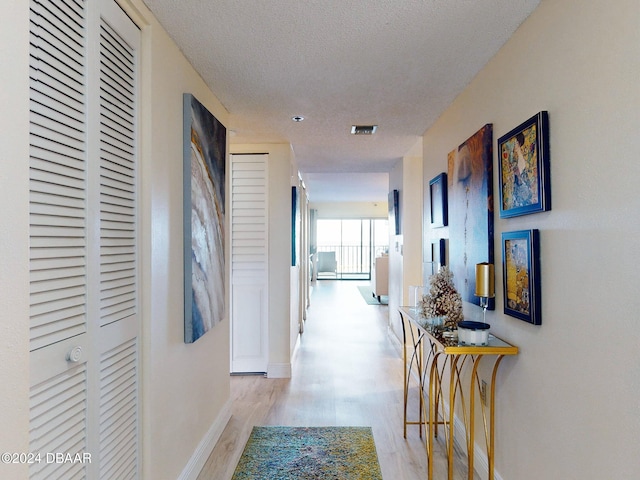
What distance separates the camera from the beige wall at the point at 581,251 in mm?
1167

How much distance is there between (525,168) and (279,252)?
8.81ft

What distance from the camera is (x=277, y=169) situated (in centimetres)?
400

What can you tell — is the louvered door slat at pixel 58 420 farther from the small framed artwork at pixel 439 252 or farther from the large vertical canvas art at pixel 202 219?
the small framed artwork at pixel 439 252

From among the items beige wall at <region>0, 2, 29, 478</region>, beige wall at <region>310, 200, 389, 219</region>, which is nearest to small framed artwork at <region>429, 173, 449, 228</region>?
beige wall at <region>0, 2, 29, 478</region>

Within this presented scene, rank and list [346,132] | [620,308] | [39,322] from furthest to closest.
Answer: [346,132], [620,308], [39,322]

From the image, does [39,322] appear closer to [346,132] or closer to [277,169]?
[346,132]

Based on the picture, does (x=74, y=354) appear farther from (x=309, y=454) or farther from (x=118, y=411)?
(x=309, y=454)

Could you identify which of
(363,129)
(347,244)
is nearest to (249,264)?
(363,129)

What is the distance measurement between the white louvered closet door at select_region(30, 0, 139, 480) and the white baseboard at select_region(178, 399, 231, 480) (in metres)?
0.62

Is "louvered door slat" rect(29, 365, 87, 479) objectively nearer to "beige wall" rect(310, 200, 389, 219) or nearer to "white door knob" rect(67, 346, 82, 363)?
"white door knob" rect(67, 346, 82, 363)

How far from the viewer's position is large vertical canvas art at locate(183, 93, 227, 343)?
6.86 feet

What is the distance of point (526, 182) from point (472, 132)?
783 millimetres

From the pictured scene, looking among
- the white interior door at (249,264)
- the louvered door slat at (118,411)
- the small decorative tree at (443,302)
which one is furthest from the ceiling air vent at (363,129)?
the louvered door slat at (118,411)

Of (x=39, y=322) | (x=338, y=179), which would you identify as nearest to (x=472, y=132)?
(x=39, y=322)
